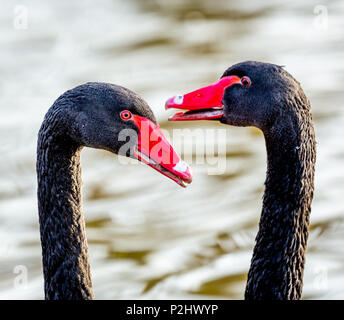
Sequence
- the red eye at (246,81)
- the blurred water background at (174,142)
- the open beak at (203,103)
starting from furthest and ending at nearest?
the blurred water background at (174,142)
the open beak at (203,103)
the red eye at (246,81)

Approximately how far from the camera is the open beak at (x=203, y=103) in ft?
25.4

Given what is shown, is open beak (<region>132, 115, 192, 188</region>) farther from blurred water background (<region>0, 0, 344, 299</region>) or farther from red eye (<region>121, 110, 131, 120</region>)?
blurred water background (<region>0, 0, 344, 299</region>)

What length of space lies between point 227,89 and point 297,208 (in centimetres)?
94

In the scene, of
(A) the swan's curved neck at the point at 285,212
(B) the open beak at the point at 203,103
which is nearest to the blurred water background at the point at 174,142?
(A) the swan's curved neck at the point at 285,212

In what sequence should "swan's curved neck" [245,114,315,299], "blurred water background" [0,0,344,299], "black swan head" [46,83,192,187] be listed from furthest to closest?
"blurred water background" [0,0,344,299] < "swan's curved neck" [245,114,315,299] < "black swan head" [46,83,192,187]

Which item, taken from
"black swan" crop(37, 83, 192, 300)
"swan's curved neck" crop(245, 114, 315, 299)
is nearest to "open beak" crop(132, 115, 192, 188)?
"black swan" crop(37, 83, 192, 300)

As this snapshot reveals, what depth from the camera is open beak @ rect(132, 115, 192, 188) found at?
7309 millimetres

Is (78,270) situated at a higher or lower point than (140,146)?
lower

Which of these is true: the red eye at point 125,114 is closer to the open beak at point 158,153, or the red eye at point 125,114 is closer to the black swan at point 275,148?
the open beak at point 158,153

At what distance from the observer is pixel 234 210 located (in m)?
10.4

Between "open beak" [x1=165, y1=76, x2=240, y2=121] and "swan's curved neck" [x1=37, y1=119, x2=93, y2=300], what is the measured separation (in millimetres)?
773

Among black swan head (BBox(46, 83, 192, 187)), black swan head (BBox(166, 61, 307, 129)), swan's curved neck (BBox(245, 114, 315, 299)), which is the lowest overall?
swan's curved neck (BBox(245, 114, 315, 299))
